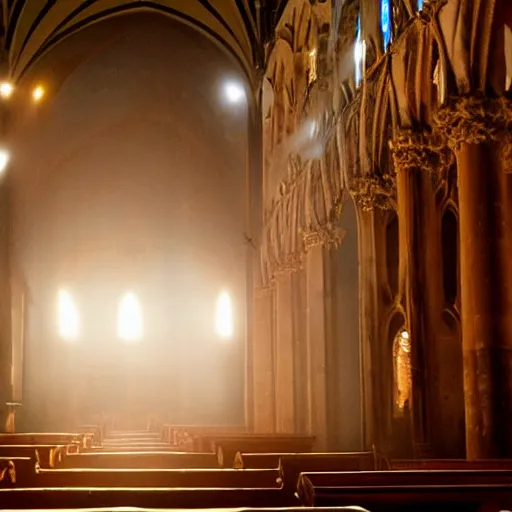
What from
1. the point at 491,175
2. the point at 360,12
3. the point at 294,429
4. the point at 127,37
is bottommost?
the point at 294,429

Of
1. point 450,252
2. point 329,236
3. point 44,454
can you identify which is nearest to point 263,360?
point 329,236

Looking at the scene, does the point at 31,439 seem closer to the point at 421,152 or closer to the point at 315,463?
the point at 421,152

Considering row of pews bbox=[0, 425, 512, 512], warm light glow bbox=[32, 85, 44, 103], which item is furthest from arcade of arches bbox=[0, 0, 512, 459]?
row of pews bbox=[0, 425, 512, 512]

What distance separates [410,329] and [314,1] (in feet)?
34.9

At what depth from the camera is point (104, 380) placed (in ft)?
112

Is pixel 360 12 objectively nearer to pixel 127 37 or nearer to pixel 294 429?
pixel 294 429

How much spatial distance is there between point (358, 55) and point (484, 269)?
8027mm

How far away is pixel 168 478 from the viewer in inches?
285

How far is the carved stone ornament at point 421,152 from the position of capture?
14648 mm

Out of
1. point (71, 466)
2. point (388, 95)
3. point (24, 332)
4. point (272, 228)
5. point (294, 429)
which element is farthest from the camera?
point (24, 332)

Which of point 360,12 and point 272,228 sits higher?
point 360,12

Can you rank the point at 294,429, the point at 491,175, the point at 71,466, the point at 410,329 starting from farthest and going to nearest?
the point at 294,429 < the point at 410,329 < the point at 491,175 < the point at 71,466

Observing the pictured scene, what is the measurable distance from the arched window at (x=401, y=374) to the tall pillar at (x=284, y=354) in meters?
7.65

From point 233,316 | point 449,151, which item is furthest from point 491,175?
point 233,316
